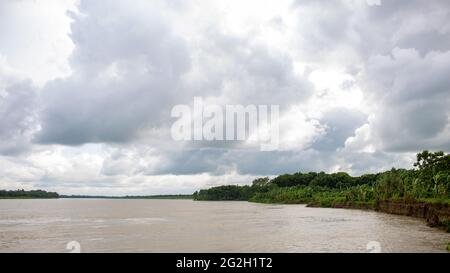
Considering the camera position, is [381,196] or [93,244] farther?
[381,196]

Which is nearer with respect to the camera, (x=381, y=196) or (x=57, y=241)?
(x=57, y=241)

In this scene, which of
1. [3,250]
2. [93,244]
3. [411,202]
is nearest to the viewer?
[3,250]

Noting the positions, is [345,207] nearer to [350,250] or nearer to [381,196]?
[381,196]

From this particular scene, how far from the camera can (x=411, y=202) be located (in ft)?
208

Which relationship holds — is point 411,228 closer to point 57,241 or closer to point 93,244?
point 93,244

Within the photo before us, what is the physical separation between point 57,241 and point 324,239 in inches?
860

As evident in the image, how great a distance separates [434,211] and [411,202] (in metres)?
10.7

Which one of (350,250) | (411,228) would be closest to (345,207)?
(411,228)
